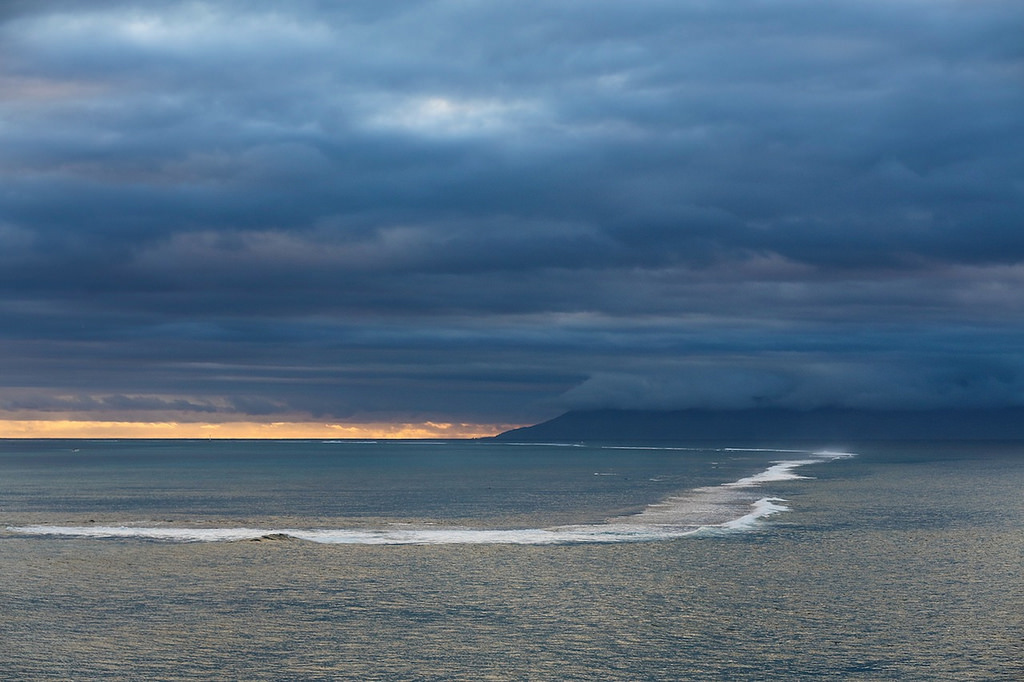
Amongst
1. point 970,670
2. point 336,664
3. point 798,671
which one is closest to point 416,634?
point 336,664

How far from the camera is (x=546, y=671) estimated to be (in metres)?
19.6

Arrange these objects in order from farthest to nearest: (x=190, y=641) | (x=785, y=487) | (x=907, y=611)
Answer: (x=785, y=487) → (x=907, y=611) → (x=190, y=641)

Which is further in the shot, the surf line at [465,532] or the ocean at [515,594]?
the surf line at [465,532]

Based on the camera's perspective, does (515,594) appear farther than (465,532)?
No

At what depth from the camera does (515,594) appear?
92.8ft

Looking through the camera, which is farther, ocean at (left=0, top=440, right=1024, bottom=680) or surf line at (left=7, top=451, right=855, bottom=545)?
surf line at (left=7, top=451, right=855, bottom=545)

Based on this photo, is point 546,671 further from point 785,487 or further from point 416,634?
point 785,487

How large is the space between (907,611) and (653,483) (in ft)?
217

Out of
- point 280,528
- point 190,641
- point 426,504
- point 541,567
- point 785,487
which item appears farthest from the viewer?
point 785,487

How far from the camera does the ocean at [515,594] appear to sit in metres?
20.3

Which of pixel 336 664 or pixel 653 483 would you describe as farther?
pixel 653 483

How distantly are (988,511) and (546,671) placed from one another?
43828 mm

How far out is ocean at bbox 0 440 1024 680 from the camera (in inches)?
800

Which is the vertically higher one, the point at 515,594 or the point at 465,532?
the point at 515,594
